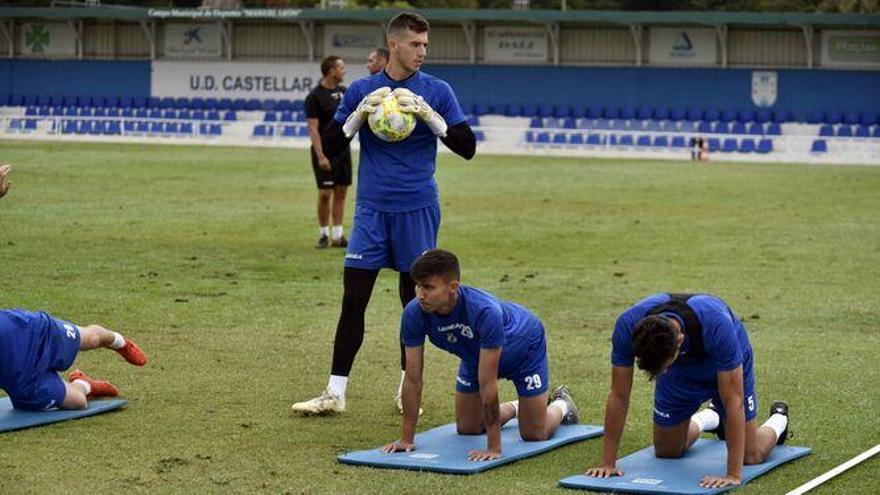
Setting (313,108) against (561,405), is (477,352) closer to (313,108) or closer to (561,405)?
(561,405)

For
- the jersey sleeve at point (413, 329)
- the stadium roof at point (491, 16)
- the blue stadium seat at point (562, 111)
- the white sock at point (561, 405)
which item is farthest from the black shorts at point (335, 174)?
the blue stadium seat at point (562, 111)

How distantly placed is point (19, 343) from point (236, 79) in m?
55.8

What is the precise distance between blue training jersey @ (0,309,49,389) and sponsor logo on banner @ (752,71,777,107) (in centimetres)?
5078

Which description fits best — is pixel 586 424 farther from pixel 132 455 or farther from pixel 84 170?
pixel 84 170

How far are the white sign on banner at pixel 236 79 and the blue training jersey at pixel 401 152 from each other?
52.1 metres

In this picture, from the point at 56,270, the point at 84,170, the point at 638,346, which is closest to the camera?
the point at 638,346

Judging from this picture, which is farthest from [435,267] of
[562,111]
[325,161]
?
[562,111]

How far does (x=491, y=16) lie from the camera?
6088cm

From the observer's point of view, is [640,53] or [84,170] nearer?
[84,170]

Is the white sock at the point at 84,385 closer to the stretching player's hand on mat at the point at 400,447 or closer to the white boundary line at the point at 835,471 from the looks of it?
the stretching player's hand on mat at the point at 400,447

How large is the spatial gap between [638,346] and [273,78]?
187 ft

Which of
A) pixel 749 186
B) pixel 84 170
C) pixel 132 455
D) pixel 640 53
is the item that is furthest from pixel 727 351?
pixel 640 53

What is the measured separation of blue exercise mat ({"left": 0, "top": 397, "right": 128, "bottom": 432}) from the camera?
973 centimetres

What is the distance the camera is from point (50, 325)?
394 inches
